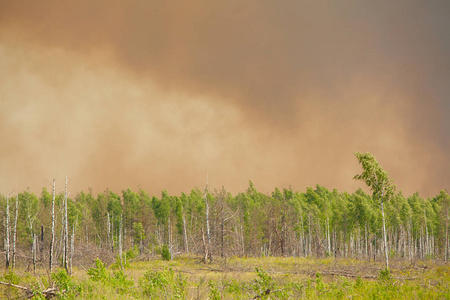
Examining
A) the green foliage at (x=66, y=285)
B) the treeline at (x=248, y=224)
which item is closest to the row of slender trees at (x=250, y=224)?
the treeline at (x=248, y=224)

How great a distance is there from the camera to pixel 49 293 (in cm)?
1235

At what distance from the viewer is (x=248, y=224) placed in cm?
6656

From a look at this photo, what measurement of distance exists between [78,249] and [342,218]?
4972 centimetres

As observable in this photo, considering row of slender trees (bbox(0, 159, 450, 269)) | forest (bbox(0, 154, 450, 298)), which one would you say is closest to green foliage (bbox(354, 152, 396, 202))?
forest (bbox(0, 154, 450, 298))

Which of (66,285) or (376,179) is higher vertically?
(376,179)

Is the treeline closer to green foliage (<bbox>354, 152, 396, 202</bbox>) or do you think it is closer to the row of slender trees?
the row of slender trees

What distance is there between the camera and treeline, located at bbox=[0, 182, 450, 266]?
52250mm

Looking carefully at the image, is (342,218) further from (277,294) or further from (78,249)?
(277,294)

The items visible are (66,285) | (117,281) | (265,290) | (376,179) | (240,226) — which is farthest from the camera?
(240,226)

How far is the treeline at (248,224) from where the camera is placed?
5225cm

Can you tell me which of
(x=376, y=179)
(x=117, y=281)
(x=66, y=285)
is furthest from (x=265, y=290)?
(x=376, y=179)

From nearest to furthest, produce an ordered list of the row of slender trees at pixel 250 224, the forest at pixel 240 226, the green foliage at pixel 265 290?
1. the green foliage at pixel 265 290
2. the forest at pixel 240 226
3. the row of slender trees at pixel 250 224

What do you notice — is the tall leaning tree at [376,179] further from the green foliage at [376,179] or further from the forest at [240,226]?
the forest at [240,226]

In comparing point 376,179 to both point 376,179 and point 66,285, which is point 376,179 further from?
point 66,285
